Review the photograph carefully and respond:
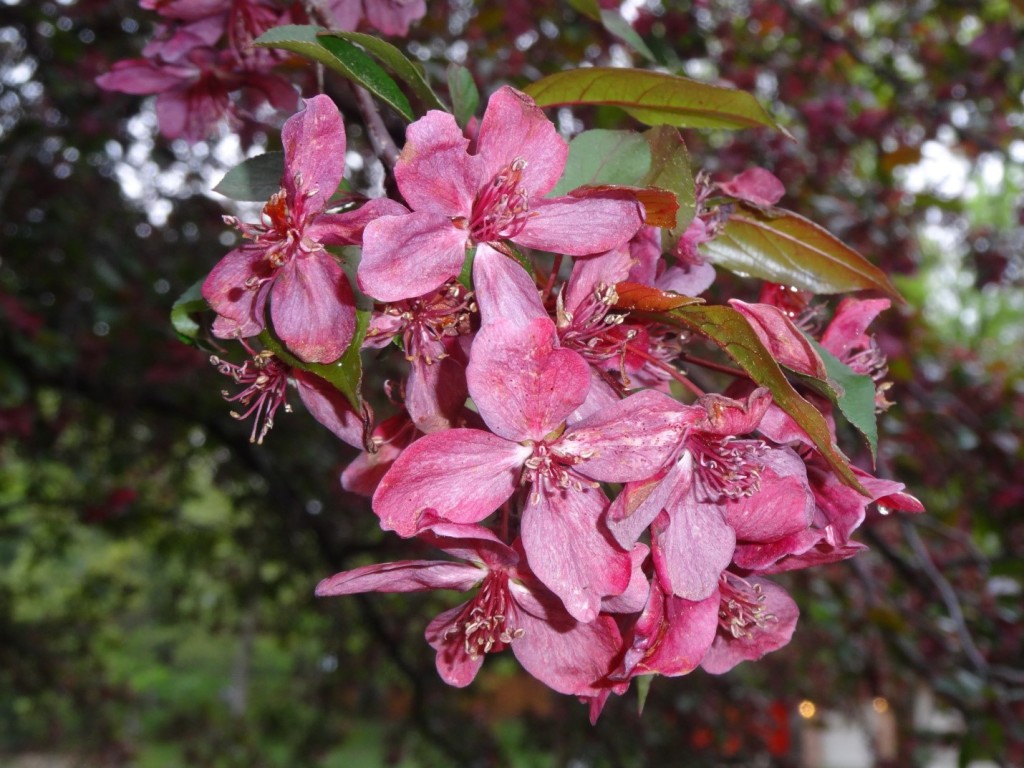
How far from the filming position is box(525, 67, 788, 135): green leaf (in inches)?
32.8

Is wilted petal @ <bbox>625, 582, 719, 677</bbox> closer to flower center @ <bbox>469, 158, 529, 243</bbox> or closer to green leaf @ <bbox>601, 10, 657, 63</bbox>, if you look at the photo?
flower center @ <bbox>469, 158, 529, 243</bbox>

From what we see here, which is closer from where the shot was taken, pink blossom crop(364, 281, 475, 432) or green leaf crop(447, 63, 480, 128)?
pink blossom crop(364, 281, 475, 432)

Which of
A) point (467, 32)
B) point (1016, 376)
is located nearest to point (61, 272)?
point (467, 32)

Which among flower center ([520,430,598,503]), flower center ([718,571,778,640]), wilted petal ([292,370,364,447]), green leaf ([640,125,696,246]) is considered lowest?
flower center ([718,571,778,640])

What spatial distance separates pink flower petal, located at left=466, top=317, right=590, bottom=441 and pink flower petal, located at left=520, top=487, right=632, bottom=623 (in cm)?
7

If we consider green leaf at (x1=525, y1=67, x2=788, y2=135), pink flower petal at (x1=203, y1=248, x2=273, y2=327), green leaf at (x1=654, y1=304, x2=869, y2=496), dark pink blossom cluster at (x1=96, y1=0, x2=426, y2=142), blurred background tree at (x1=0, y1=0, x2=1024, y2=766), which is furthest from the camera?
blurred background tree at (x1=0, y1=0, x2=1024, y2=766)

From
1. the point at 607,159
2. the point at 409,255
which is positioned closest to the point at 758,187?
the point at 607,159

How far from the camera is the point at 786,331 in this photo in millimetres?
687

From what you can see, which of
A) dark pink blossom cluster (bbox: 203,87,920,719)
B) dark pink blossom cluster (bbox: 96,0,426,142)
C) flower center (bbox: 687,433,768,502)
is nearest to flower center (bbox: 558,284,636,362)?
dark pink blossom cluster (bbox: 203,87,920,719)

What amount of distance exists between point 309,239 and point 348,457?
3.31m

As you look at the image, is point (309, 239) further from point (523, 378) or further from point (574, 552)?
point (574, 552)

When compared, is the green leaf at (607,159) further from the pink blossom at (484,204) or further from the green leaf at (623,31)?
the green leaf at (623,31)

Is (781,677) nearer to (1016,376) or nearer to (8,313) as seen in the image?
(1016,376)

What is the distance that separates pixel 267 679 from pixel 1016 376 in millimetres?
9878
